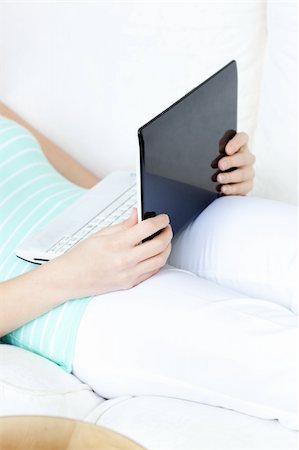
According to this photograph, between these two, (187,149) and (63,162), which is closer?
(187,149)

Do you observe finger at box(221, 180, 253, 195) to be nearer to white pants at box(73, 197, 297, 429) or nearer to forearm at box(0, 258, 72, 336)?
white pants at box(73, 197, 297, 429)

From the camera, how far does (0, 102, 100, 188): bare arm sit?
1798mm

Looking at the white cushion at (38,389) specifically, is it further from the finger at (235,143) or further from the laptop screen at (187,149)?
the finger at (235,143)

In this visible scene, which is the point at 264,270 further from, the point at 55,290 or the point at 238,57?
the point at 238,57

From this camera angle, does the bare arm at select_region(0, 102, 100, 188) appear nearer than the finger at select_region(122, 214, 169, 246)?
No

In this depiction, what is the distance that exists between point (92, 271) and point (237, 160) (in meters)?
0.40

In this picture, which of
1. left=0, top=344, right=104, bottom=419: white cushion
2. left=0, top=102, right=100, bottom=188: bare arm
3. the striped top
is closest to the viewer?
left=0, top=344, right=104, bottom=419: white cushion

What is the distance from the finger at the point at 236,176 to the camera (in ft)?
4.41

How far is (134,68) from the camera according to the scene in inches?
66.7

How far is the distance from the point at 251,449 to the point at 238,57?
981mm

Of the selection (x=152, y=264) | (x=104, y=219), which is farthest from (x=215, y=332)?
(x=104, y=219)

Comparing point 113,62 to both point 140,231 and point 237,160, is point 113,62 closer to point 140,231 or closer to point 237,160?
point 237,160

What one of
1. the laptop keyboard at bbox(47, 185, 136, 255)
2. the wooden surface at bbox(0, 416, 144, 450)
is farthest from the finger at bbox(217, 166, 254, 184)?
the wooden surface at bbox(0, 416, 144, 450)

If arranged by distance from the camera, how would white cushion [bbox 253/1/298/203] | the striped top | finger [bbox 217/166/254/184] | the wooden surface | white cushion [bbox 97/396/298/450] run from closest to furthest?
the wooden surface
white cushion [bbox 97/396/298/450]
the striped top
finger [bbox 217/166/254/184]
white cushion [bbox 253/1/298/203]
